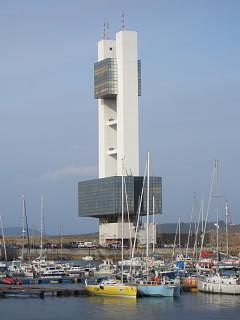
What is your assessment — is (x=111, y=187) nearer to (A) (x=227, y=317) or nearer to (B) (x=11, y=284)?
(B) (x=11, y=284)

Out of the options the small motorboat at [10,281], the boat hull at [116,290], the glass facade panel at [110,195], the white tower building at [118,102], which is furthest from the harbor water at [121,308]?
the white tower building at [118,102]

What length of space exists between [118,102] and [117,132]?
552 cm

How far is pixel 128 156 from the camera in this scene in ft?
540

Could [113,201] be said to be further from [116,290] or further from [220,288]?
[116,290]

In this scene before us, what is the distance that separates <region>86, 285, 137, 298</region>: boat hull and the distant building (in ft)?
302

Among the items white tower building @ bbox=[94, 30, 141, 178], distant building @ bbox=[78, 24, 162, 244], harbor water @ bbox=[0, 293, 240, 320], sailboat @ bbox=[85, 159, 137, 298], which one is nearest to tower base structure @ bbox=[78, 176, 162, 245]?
distant building @ bbox=[78, 24, 162, 244]

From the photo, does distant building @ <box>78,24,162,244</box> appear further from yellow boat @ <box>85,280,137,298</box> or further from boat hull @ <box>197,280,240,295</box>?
yellow boat @ <box>85,280,137,298</box>

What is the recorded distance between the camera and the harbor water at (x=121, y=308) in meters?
60.5

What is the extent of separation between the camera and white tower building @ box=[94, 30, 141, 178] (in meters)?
164

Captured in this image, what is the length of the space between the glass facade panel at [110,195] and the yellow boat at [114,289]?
87.7 meters

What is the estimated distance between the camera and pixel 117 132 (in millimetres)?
166250

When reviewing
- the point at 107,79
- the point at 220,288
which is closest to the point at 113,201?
→ the point at 107,79

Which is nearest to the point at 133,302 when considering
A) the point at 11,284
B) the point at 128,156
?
the point at 11,284

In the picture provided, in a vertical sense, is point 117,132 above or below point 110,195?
above
